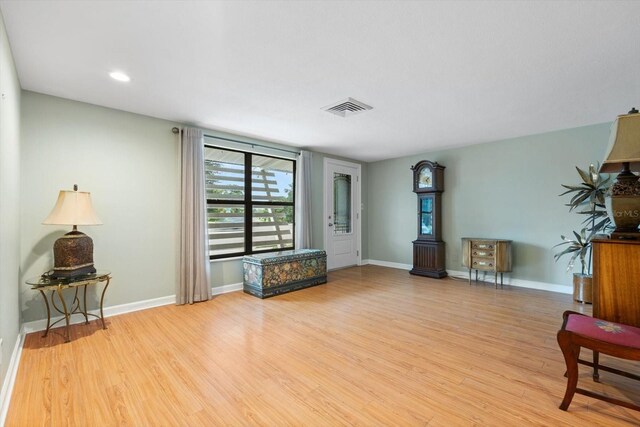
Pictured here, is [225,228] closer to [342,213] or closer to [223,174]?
[223,174]

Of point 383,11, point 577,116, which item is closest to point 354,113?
point 383,11

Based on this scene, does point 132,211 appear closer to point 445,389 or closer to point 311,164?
point 311,164

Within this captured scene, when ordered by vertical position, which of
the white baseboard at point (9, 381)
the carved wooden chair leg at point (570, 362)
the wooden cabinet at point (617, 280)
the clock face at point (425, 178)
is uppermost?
the clock face at point (425, 178)

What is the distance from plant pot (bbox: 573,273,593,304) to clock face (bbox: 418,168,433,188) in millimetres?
2434

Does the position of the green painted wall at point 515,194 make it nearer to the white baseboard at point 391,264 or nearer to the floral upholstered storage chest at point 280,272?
the white baseboard at point 391,264

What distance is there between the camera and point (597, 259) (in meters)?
1.83

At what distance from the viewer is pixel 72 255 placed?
2701 mm

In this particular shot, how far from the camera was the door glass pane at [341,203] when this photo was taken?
19.5 feet

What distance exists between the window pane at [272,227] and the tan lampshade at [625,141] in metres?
4.04

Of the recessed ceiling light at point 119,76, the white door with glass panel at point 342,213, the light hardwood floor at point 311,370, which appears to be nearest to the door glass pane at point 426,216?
the white door with glass panel at point 342,213

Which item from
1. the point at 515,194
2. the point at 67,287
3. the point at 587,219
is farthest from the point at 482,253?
the point at 67,287

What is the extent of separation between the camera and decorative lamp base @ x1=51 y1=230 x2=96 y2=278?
265 cm

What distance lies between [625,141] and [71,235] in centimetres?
435

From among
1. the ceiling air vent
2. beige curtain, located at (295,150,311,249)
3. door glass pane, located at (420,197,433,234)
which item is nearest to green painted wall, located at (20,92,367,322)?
beige curtain, located at (295,150,311,249)
